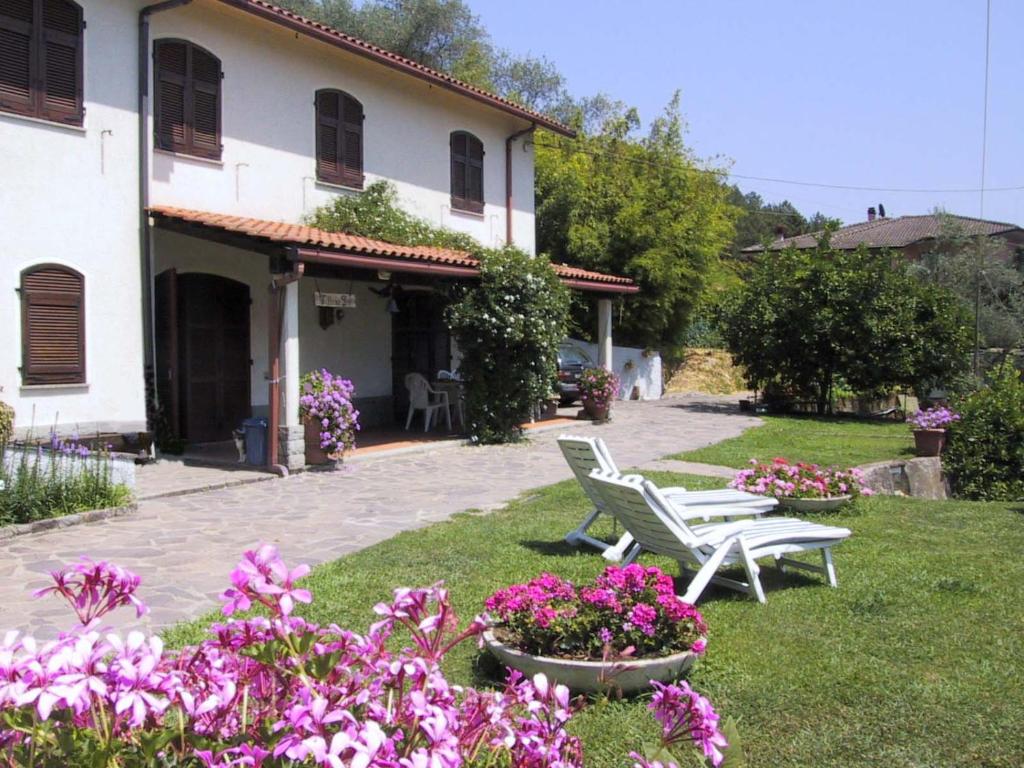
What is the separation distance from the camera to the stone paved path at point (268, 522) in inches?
244

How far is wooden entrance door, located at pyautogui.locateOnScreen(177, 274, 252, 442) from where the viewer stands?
1316cm

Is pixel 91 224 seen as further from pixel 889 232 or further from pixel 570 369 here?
pixel 889 232

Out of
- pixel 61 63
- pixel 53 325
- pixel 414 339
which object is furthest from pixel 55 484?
pixel 414 339

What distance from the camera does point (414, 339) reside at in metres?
17.3

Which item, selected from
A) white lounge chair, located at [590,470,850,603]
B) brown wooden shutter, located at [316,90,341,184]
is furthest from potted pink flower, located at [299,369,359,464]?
white lounge chair, located at [590,470,850,603]

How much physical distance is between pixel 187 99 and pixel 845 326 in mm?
14526

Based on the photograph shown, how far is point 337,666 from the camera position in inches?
81.5

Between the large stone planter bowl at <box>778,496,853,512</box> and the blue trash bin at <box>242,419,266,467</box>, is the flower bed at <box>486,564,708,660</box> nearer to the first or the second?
the large stone planter bowl at <box>778,496,853,512</box>

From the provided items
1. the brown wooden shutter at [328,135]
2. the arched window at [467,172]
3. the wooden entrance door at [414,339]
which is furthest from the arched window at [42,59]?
the arched window at [467,172]

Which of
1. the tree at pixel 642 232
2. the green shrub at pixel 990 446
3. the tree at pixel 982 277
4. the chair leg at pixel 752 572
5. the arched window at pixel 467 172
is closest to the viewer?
the chair leg at pixel 752 572

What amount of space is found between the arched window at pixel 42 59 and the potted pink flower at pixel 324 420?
4238mm

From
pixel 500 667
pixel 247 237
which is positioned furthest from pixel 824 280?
pixel 500 667

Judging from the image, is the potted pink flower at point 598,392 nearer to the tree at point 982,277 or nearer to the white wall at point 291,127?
the white wall at point 291,127

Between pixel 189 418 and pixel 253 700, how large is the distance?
11826mm
